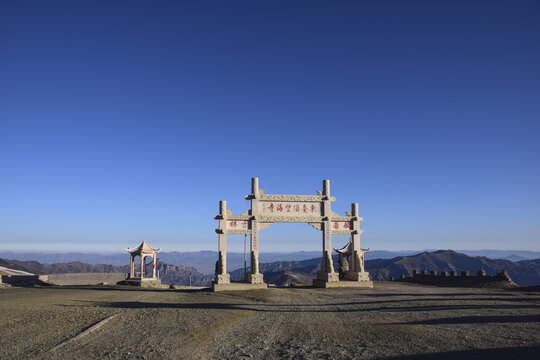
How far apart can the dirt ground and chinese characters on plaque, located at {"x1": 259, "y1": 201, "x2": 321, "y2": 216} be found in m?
9.06

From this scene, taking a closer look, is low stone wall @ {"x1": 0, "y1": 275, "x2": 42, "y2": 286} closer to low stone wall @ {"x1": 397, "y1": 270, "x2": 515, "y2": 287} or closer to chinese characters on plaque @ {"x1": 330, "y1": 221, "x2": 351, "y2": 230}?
chinese characters on plaque @ {"x1": 330, "y1": 221, "x2": 351, "y2": 230}

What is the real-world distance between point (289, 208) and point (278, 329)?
579 inches

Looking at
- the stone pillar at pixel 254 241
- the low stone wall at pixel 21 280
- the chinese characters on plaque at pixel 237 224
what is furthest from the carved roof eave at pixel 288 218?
the low stone wall at pixel 21 280

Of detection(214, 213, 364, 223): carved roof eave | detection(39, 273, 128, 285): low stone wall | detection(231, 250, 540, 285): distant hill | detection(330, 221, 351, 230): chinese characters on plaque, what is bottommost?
detection(231, 250, 540, 285): distant hill

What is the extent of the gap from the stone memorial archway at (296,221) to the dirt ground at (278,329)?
25.2 feet

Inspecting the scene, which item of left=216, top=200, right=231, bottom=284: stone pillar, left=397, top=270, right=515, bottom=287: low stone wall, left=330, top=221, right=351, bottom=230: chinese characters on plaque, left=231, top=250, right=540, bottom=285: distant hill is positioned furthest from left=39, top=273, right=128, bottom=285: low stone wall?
left=231, top=250, right=540, bottom=285: distant hill

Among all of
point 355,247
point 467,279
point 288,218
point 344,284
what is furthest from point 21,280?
point 467,279

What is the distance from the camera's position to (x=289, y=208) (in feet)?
83.7

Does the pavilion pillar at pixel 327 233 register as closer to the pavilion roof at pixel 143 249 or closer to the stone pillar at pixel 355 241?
the stone pillar at pixel 355 241

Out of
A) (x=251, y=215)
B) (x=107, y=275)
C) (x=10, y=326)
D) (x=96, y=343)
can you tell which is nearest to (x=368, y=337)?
(x=96, y=343)

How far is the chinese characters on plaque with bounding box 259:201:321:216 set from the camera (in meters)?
25.2

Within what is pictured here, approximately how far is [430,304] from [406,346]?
25.8 ft

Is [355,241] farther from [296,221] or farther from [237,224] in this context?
[237,224]

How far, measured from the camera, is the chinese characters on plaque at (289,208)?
2522 centimetres
